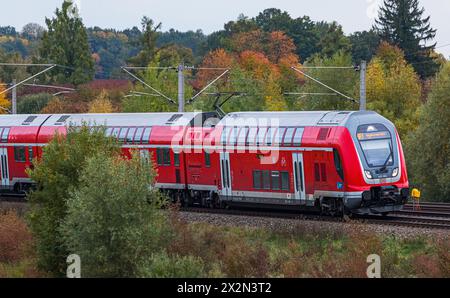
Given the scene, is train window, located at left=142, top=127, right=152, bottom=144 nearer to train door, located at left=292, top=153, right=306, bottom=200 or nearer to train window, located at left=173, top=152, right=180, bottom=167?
train window, located at left=173, top=152, right=180, bottom=167

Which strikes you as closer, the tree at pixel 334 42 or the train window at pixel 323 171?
the train window at pixel 323 171

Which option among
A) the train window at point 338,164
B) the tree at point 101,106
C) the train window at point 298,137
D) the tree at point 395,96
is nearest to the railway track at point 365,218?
the train window at point 338,164

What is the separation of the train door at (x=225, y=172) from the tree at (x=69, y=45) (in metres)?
74.0

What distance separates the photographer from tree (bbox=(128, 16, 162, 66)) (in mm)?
111375

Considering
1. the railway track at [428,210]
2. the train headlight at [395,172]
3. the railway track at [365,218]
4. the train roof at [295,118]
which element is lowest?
the railway track at [428,210]

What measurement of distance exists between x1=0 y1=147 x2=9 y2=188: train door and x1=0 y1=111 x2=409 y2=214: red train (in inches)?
284

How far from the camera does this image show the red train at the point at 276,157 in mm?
33531

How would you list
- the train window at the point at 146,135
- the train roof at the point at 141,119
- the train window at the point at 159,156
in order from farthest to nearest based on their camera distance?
the train window at the point at 146,135, the train window at the point at 159,156, the train roof at the point at 141,119

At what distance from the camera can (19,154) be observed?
4859cm

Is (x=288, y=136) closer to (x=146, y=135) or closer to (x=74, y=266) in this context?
(x=146, y=135)

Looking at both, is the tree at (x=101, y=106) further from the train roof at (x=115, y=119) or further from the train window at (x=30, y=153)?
the train window at (x=30, y=153)

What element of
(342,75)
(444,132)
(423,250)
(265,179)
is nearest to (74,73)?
(342,75)

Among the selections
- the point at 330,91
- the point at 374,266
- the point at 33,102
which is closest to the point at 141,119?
the point at 374,266
